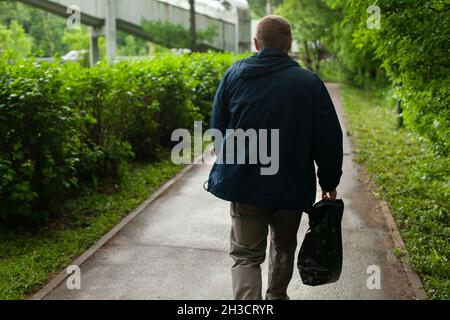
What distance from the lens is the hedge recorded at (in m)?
5.81

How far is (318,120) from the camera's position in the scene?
11.7 ft

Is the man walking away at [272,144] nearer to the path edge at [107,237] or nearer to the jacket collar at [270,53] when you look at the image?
the jacket collar at [270,53]

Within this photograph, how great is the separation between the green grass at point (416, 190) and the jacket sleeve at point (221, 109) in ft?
7.48

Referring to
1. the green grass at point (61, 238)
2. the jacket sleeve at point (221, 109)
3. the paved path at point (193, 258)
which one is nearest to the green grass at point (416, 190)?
the paved path at point (193, 258)

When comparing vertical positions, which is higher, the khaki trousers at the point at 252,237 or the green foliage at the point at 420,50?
the green foliage at the point at 420,50

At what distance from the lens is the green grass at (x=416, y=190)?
531 cm

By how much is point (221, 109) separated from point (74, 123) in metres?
3.02

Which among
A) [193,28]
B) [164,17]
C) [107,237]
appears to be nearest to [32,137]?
[107,237]

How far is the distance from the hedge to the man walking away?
277cm

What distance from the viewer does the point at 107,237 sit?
240 inches

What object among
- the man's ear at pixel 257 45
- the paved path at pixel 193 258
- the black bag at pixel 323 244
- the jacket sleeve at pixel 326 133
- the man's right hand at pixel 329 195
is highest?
the man's ear at pixel 257 45

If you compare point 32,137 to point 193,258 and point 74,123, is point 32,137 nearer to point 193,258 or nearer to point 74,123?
point 74,123

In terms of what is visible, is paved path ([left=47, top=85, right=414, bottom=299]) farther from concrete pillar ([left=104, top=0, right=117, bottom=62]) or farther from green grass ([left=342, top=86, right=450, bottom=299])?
concrete pillar ([left=104, top=0, right=117, bottom=62])
